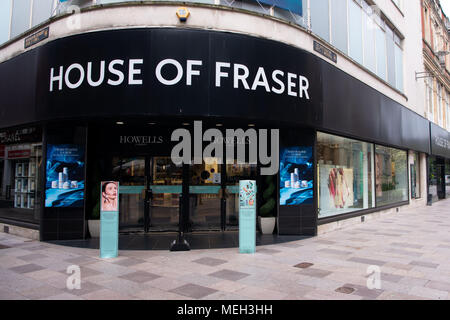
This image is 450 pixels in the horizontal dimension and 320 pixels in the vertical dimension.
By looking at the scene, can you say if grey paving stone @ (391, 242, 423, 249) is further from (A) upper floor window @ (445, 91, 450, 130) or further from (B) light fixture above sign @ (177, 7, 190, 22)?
(A) upper floor window @ (445, 91, 450, 130)

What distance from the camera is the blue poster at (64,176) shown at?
805 cm

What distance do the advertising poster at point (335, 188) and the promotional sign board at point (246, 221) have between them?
3.55 meters

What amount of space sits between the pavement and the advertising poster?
1973mm

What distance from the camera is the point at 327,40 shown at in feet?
33.0

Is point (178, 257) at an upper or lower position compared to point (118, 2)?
lower

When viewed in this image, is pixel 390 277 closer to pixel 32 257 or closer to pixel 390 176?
pixel 32 257

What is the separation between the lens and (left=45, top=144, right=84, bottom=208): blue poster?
26.4ft

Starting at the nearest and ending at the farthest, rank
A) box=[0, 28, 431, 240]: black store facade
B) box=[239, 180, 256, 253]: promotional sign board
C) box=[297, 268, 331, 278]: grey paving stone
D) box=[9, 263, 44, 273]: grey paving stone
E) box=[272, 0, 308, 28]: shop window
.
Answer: box=[297, 268, 331, 278]: grey paving stone < box=[9, 263, 44, 273]: grey paving stone < box=[239, 180, 256, 253]: promotional sign board < box=[0, 28, 431, 240]: black store facade < box=[272, 0, 308, 28]: shop window

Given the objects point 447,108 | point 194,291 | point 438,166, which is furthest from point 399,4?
point 194,291

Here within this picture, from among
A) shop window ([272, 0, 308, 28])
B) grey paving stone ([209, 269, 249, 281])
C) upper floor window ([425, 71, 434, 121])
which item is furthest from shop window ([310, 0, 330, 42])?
upper floor window ([425, 71, 434, 121])

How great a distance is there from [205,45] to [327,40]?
4.75 metres

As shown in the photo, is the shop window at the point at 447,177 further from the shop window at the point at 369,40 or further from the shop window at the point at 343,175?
the shop window at the point at 369,40
